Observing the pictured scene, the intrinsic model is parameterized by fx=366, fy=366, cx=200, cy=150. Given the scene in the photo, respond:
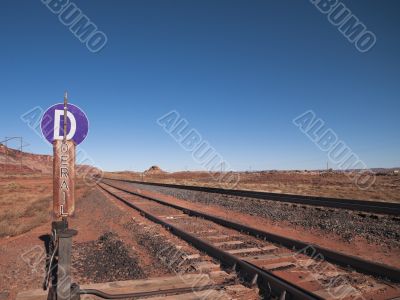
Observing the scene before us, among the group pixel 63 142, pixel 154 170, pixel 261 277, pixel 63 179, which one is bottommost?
pixel 63 179

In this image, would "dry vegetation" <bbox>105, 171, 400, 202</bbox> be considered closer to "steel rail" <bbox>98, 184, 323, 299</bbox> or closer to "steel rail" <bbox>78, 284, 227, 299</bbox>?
"steel rail" <bbox>98, 184, 323, 299</bbox>

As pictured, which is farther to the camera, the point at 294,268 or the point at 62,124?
the point at 294,268

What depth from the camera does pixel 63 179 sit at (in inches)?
201

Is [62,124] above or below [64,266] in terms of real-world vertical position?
above

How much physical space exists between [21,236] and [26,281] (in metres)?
5.00

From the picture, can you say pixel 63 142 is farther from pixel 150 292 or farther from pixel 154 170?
pixel 154 170

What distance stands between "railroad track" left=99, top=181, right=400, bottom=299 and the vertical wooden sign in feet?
9.85

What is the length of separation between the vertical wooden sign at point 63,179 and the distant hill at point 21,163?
118241 millimetres

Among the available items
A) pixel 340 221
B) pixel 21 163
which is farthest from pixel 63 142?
pixel 21 163

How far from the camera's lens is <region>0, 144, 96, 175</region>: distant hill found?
12356 centimetres

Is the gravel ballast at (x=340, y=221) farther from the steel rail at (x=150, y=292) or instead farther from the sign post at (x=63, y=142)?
the sign post at (x=63, y=142)

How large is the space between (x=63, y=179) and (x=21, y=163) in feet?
A: 416

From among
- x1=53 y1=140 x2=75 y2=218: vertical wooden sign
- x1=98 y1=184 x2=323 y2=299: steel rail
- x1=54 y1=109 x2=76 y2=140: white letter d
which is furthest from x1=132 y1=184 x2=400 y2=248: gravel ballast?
x1=54 y1=109 x2=76 y2=140: white letter d

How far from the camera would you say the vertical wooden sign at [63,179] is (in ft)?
16.7
